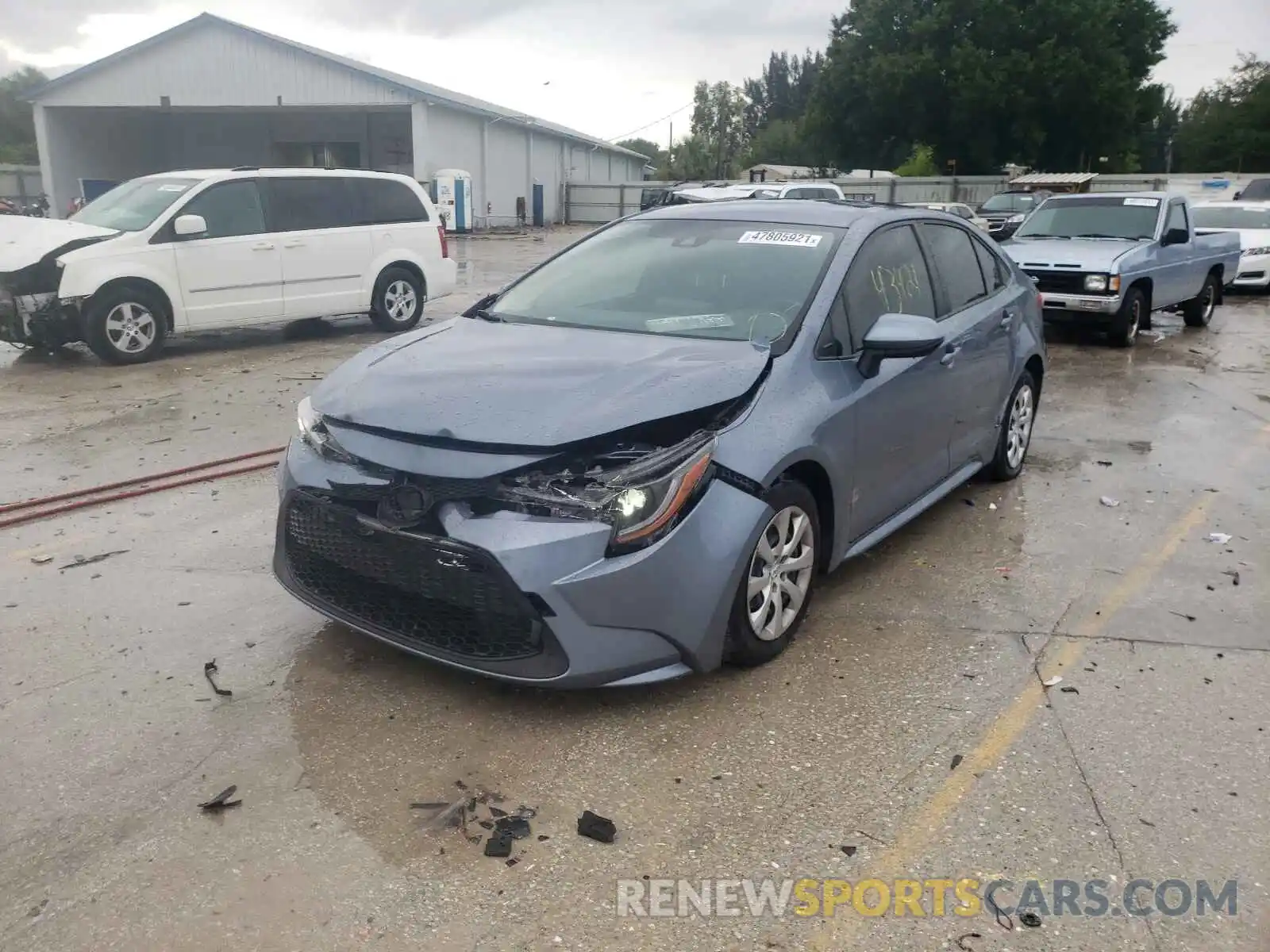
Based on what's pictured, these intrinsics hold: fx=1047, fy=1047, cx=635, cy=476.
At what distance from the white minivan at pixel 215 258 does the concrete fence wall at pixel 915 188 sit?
2535 cm

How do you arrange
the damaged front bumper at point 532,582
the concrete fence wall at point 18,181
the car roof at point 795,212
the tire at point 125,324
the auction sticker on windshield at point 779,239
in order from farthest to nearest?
1. the concrete fence wall at point 18,181
2. the tire at point 125,324
3. the car roof at point 795,212
4. the auction sticker on windshield at point 779,239
5. the damaged front bumper at point 532,582

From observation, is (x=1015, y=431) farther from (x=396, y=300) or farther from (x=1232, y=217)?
(x=1232, y=217)

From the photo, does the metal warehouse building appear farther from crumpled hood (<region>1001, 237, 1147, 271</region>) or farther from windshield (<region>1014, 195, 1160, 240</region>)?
crumpled hood (<region>1001, 237, 1147, 271</region>)

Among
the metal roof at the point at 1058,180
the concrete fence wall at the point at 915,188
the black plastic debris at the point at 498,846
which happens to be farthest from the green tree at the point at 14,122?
the black plastic debris at the point at 498,846

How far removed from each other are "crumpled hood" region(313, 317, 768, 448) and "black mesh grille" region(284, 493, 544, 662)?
36cm

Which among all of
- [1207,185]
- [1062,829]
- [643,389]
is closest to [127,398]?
[643,389]

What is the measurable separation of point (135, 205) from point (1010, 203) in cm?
2420

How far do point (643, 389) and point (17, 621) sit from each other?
282 centimetres

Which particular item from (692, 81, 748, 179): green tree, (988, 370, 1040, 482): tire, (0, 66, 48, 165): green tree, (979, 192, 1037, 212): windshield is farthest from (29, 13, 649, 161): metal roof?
(692, 81, 748, 179): green tree

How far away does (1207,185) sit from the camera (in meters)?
34.1

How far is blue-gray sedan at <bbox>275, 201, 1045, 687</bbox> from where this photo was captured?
3334mm

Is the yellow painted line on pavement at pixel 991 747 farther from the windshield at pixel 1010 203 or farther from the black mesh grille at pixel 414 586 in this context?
the windshield at pixel 1010 203

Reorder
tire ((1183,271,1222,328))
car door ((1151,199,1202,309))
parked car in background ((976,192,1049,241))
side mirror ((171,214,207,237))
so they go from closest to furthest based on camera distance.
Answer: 1. side mirror ((171,214,207,237))
2. car door ((1151,199,1202,309))
3. tire ((1183,271,1222,328))
4. parked car in background ((976,192,1049,241))

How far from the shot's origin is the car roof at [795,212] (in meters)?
4.86
